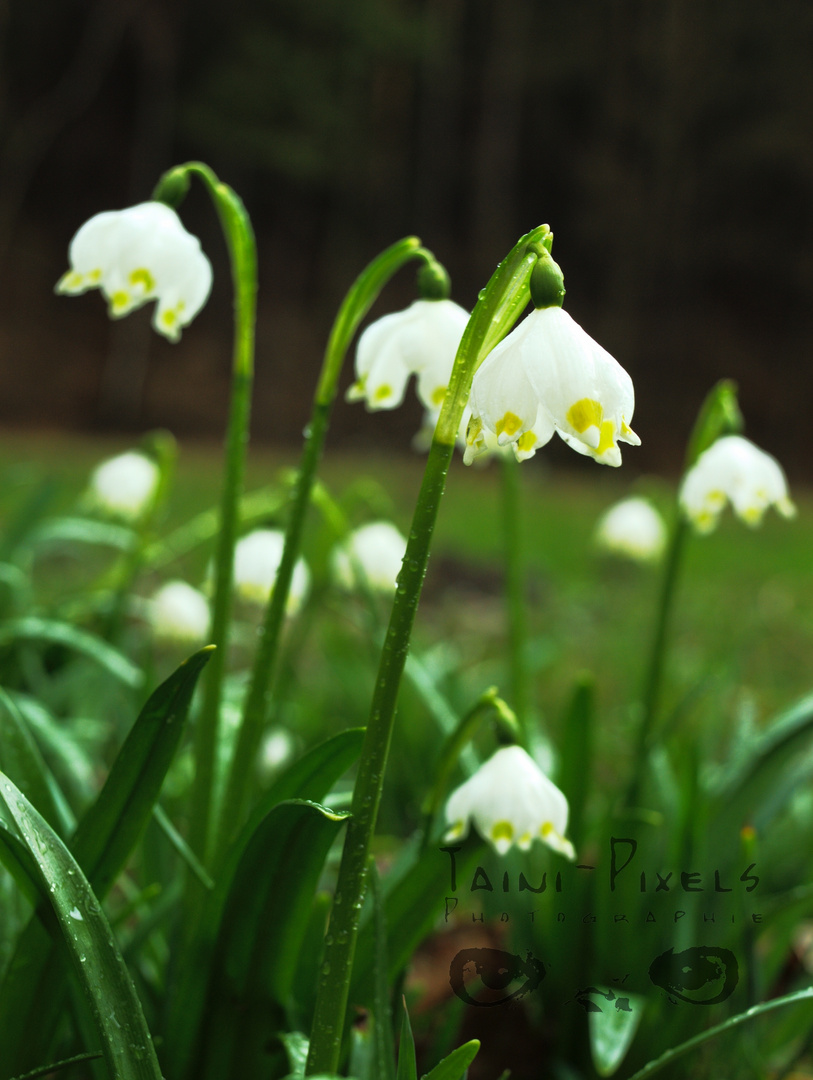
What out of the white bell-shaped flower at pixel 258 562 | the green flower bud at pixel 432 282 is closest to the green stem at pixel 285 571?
the green flower bud at pixel 432 282

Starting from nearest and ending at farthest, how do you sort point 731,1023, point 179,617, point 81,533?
point 731,1023 → point 179,617 → point 81,533

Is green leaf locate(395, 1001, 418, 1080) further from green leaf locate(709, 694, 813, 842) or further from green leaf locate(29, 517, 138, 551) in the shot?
green leaf locate(29, 517, 138, 551)

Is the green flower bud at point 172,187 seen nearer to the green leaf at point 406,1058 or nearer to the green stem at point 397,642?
the green stem at point 397,642

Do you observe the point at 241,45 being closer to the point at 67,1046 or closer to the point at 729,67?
the point at 729,67

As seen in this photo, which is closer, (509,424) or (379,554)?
(509,424)

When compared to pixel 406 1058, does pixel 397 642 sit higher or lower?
higher

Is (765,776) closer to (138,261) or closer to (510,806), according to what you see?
(510,806)

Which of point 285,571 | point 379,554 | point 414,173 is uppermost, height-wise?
point 414,173

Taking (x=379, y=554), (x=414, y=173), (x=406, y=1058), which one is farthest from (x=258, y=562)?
(x=414, y=173)
